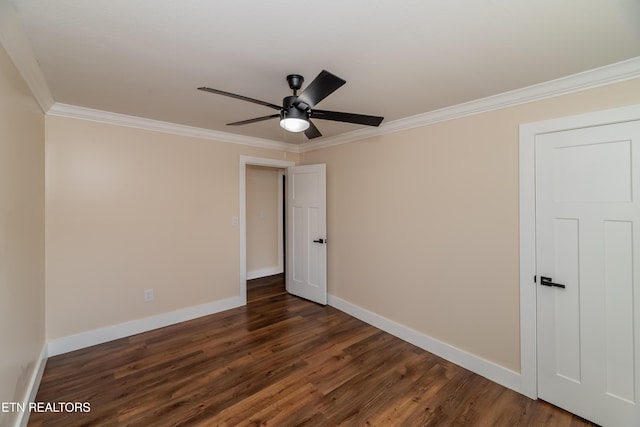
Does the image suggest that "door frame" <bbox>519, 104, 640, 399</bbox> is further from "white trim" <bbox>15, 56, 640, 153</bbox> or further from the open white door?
the open white door

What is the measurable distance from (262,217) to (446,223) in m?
3.53

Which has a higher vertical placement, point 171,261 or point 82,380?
point 171,261

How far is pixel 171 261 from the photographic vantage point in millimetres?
3158

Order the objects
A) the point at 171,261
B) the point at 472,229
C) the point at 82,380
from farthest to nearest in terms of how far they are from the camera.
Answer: the point at 171,261 < the point at 472,229 < the point at 82,380

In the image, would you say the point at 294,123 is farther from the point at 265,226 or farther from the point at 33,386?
the point at 265,226

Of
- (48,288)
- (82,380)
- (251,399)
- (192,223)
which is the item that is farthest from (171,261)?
(251,399)

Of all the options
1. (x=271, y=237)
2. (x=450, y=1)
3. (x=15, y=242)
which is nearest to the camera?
(x=450, y=1)

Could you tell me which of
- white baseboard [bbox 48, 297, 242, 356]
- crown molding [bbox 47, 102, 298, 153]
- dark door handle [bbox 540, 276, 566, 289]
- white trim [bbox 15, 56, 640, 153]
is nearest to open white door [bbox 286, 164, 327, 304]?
white trim [bbox 15, 56, 640, 153]

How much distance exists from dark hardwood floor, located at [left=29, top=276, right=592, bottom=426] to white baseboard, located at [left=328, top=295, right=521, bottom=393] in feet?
0.23

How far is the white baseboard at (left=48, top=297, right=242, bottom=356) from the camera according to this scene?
254cm

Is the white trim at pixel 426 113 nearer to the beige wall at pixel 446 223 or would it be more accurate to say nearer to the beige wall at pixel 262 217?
the beige wall at pixel 446 223

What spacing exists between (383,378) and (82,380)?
8.21ft

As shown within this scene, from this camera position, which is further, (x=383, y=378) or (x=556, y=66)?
(x=383, y=378)

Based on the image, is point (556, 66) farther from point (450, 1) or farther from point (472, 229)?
point (472, 229)
